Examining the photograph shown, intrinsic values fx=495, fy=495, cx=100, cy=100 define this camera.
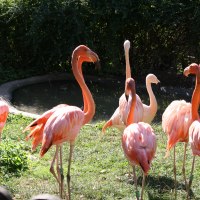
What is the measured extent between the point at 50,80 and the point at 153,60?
221 cm

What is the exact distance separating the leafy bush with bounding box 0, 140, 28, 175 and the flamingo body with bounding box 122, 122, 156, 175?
1477 mm

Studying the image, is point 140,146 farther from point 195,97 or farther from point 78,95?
point 78,95

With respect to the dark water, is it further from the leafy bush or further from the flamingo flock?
the flamingo flock

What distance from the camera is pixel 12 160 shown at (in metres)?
5.36

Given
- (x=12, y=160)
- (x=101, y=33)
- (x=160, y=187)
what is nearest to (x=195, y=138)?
(x=160, y=187)

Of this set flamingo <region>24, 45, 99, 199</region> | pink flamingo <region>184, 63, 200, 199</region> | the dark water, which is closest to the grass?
flamingo <region>24, 45, 99, 199</region>

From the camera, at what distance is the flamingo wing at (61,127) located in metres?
4.45

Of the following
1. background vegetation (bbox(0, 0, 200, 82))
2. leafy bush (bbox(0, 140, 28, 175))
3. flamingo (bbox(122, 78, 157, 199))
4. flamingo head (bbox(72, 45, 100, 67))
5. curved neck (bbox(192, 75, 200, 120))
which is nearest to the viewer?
flamingo (bbox(122, 78, 157, 199))

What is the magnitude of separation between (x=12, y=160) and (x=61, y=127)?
1.11 m

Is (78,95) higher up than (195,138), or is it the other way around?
(195,138)

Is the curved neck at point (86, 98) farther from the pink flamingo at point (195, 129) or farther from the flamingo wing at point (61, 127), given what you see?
the pink flamingo at point (195, 129)

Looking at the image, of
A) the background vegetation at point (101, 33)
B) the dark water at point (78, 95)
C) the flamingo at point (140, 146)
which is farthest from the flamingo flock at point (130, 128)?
the background vegetation at point (101, 33)

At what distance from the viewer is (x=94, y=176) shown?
534 cm

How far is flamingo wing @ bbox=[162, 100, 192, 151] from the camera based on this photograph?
481 cm
